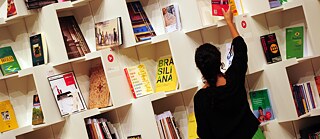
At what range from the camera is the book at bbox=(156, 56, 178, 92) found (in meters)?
4.24

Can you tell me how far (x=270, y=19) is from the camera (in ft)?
14.7

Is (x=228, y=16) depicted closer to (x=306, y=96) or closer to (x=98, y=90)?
(x=306, y=96)

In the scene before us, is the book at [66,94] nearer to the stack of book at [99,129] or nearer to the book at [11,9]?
the stack of book at [99,129]

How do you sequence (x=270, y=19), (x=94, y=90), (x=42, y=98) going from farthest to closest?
(x=270, y=19) → (x=94, y=90) → (x=42, y=98)

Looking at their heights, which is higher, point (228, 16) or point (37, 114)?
point (228, 16)

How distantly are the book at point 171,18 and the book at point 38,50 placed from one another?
3.14 ft

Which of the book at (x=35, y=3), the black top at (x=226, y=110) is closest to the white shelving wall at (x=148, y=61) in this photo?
the book at (x=35, y=3)

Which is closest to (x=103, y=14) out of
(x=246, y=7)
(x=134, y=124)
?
(x=134, y=124)

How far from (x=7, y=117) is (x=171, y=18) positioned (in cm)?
145

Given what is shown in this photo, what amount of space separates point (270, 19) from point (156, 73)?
1038 millimetres

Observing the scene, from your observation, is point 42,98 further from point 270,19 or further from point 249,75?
point 270,19

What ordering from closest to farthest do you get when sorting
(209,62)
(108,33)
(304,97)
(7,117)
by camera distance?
(209,62)
(7,117)
(108,33)
(304,97)

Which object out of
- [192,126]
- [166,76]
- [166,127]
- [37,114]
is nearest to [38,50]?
[37,114]

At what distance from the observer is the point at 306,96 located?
14.4 feet
